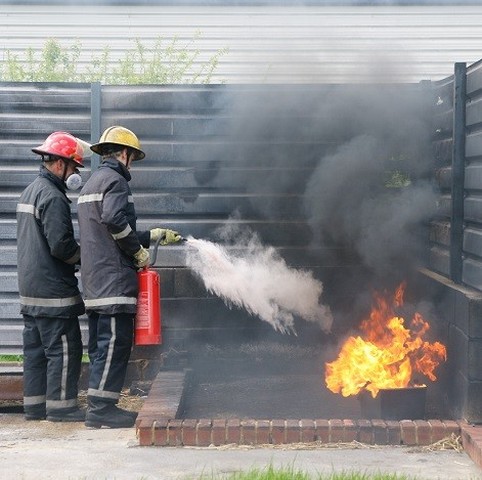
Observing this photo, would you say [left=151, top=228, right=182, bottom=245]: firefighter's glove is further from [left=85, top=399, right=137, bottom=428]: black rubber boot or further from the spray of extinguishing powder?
[left=85, top=399, right=137, bottom=428]: black rubber boot

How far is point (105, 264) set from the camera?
7082mm

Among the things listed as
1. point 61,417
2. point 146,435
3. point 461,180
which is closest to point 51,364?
point 61,417

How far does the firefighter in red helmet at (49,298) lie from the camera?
7227 millimetres

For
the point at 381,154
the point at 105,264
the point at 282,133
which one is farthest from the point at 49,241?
the point at 381,154

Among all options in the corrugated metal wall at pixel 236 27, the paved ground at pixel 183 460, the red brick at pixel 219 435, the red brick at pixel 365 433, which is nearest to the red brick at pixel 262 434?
the paved ground at pixel 183 460

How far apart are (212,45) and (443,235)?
235 inches

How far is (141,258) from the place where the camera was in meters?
7.13

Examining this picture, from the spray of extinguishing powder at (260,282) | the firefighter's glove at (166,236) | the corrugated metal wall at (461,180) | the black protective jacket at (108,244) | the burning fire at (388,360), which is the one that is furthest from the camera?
the spray of extinguishing powder at (260,282)

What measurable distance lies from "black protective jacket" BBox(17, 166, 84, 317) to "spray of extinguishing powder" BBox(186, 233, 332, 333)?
110cm

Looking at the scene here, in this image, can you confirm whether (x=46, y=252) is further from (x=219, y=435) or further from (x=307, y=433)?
(x=307, y=433)

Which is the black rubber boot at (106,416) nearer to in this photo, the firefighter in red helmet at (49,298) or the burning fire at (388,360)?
the firefighter in red helmet at (49,298)

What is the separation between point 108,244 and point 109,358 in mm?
830

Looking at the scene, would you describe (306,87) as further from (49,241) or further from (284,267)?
(49,241)

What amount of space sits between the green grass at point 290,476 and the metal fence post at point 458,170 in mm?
2278
